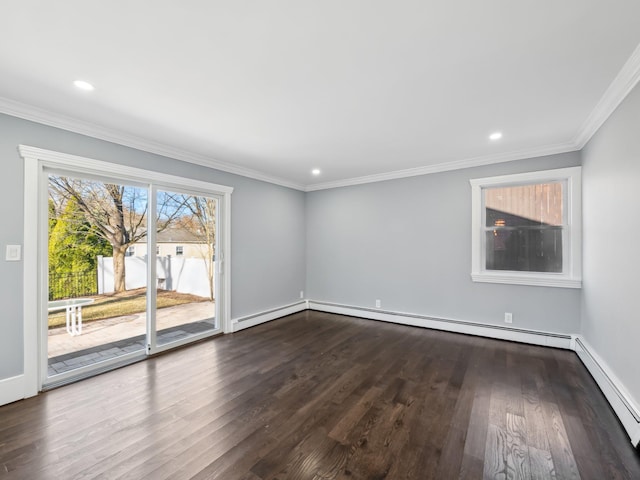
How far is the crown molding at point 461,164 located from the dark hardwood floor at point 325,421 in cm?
253

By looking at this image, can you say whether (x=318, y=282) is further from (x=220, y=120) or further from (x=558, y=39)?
(x=558, y=39)

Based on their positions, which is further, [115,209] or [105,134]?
[115,209]

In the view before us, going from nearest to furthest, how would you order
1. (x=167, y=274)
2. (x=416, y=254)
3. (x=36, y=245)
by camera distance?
(x=36, y=245) < (x=167, y=274) < (x=416, y=254)

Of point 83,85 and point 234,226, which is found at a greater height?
point 83,85

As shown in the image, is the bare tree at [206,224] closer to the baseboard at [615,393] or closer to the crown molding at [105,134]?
the crown molding at [105,134]

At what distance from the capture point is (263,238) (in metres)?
4.91

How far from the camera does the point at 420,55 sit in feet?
6.01

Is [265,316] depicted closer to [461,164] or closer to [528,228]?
[461,164]

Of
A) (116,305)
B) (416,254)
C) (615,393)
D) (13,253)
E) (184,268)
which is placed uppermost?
(13,253)

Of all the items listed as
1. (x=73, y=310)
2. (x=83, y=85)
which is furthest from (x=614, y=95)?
(x=73, y=310)

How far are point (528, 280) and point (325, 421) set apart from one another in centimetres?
327

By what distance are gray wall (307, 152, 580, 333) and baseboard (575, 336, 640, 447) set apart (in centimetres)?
69

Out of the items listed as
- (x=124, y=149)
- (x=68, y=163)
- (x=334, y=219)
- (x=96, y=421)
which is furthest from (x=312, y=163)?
(x=96, y=421)

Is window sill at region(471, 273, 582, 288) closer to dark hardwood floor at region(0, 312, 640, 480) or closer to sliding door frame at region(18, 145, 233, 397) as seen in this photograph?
dark hardwood floor at region(0, 312, 640, 480)
